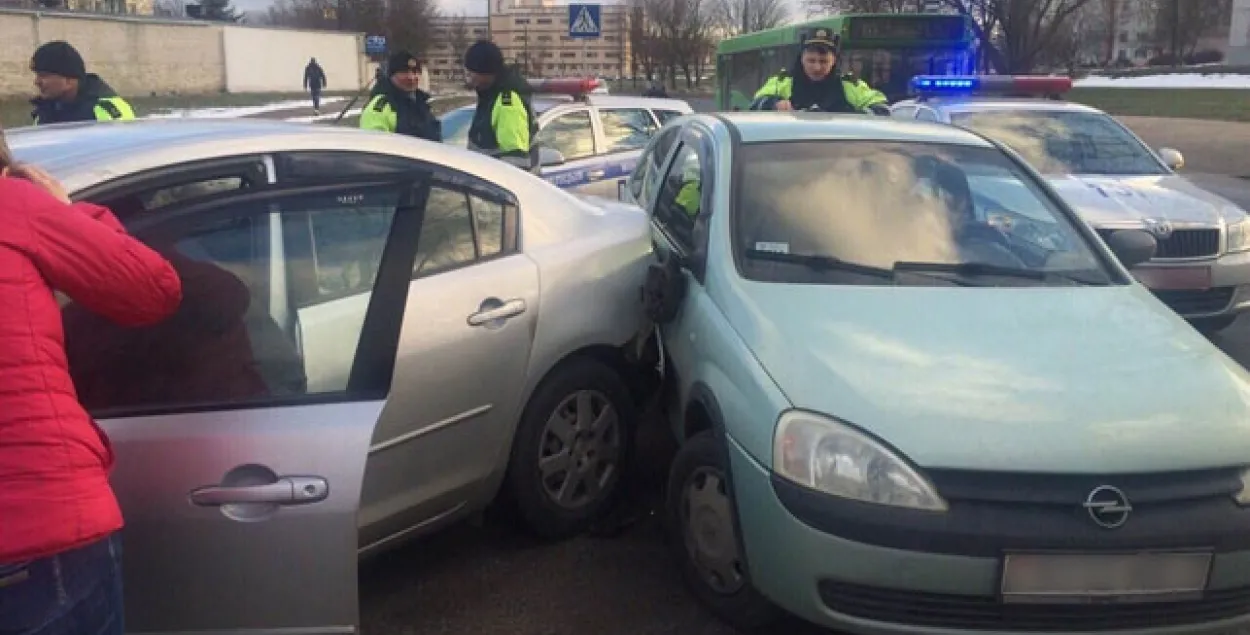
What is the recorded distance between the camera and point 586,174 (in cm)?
988

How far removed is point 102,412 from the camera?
2.44 meters

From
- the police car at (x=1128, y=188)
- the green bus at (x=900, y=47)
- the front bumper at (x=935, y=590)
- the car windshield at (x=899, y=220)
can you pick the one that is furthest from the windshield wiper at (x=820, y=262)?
the green bus at (x=900, y=47)

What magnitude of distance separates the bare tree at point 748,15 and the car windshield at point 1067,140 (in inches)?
2730

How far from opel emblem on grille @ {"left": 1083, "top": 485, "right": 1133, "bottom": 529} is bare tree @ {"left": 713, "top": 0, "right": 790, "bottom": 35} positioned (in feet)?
248

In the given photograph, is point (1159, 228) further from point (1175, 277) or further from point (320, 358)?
point (320, 358)

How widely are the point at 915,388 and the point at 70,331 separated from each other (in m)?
2.09

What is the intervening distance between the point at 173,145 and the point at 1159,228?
230 inches

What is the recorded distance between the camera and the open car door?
7.86 feet

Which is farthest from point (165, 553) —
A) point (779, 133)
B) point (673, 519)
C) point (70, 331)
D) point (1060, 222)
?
point (1060, 222)

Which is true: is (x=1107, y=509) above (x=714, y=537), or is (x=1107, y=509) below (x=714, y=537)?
above

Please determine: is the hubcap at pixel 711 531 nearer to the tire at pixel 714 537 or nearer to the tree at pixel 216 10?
the tire at pixel 714 537

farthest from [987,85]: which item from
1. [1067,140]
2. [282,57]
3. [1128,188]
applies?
[282,57]

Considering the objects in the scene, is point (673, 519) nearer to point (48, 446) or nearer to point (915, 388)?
point (915, 388)

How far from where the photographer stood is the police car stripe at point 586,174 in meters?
9.62
